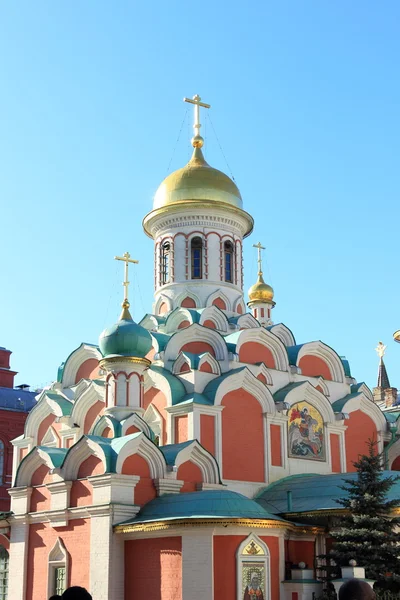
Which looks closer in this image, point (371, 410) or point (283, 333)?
point (371, 410)

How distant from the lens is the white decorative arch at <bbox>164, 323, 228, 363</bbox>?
49.0 ft

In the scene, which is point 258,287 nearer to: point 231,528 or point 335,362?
point 335,362

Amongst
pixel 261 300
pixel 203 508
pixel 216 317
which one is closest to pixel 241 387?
pixel 216 317

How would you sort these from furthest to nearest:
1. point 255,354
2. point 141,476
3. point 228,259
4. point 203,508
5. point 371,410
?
1. point 228,259
2. point 371,410
3. point 255,354
4. point 141,476
5. point 203,508

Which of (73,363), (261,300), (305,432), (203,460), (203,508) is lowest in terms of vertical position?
(203,508)

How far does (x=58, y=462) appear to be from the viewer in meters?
13.5

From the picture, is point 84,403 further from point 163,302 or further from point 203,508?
point 203,508

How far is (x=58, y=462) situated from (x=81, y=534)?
1455 mm

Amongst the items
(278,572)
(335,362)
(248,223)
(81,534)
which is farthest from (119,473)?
(248,223)

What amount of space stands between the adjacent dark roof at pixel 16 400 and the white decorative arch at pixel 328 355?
8.88 meters

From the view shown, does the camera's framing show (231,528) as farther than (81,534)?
No

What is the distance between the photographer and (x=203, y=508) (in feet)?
37.0

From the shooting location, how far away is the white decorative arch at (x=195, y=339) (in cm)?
1495

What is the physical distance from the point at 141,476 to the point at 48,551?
2269 mm
